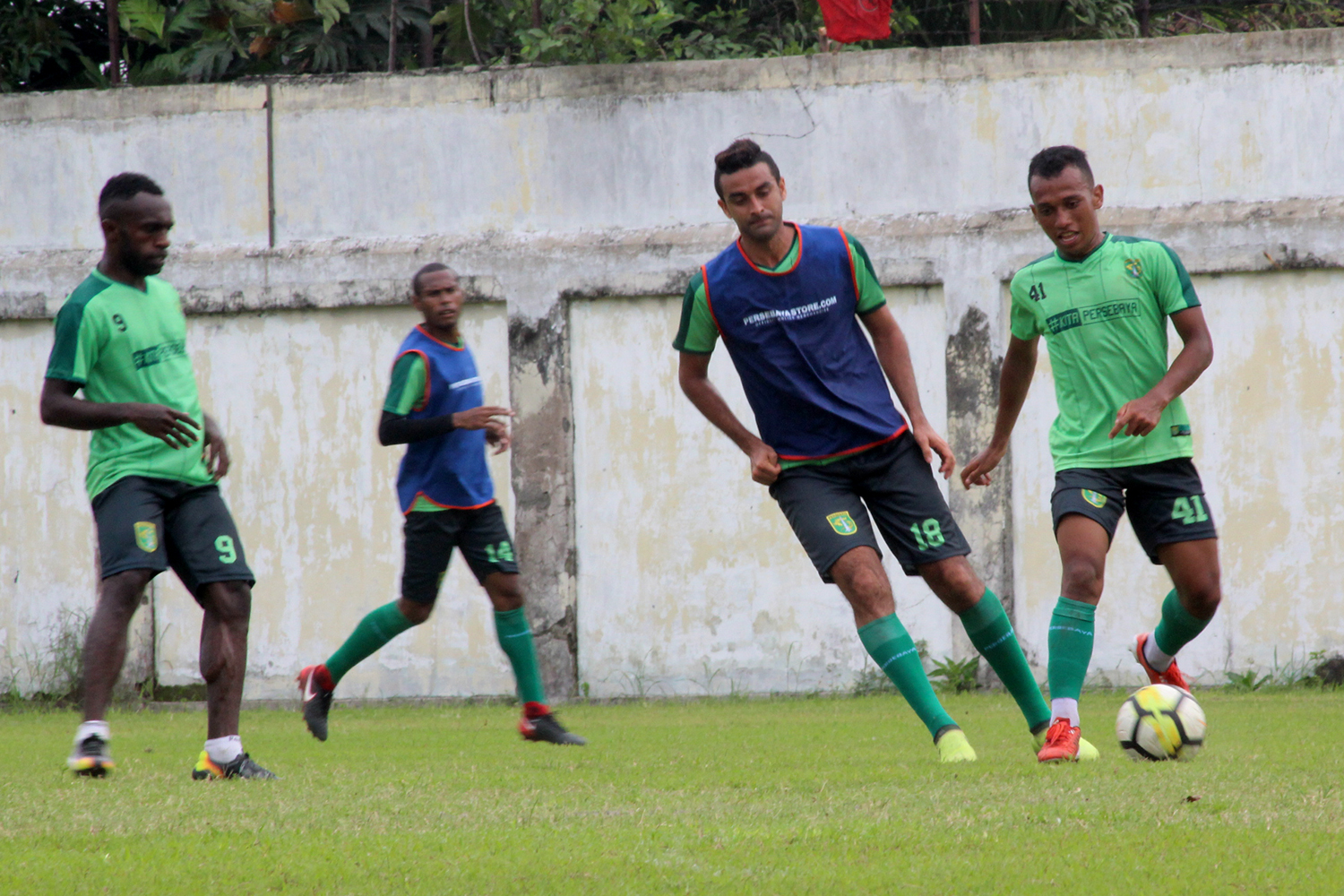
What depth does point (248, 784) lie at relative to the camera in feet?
15.6

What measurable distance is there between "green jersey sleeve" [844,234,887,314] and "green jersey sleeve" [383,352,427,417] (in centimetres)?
230

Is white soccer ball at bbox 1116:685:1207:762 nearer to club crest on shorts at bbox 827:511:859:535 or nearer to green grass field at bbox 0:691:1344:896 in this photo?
green grass field at bbox 0:691:1344:896

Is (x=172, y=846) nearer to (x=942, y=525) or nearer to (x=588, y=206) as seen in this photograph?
(x=942, y=525)

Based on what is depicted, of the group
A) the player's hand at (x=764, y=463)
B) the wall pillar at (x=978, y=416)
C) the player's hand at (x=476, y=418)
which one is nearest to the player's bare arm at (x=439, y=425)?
the player's hand at (x=476, y=418)

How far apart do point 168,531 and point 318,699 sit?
195 centimetres

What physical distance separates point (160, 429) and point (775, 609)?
18.0 feet

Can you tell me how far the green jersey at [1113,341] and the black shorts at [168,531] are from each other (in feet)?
9.75

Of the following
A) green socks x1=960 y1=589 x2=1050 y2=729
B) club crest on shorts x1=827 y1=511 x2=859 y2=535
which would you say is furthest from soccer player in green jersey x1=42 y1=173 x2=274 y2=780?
green socks x1=960 y1=589 x2=1050 y2=729

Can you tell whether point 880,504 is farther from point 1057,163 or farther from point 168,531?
point 168,531

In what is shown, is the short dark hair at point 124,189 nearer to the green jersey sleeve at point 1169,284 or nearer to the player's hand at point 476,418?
the player's hand at point 476,418

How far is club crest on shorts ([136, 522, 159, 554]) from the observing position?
5.07 m

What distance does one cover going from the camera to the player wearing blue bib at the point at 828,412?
→ 5152 millimetres

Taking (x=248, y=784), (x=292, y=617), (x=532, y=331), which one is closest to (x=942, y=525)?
(x=248, y=784)

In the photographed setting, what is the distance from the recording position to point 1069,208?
5301 mm
